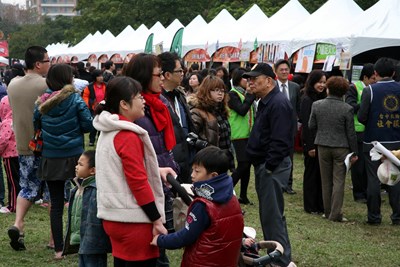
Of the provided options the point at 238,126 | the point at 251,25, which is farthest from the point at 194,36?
the point at 238,126

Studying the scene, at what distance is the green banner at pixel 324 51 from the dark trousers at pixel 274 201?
30.6 ft

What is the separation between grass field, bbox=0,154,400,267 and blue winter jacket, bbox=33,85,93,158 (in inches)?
43.8

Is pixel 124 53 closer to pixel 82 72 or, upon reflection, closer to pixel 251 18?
pixel 251 18

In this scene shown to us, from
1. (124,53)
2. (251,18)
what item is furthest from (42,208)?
(124,53)

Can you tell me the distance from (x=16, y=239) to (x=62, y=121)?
1466mm

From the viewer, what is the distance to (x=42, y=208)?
9273 millimetres

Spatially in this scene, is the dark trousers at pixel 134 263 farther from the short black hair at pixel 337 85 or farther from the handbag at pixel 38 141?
the short black hair at pixel 337 85

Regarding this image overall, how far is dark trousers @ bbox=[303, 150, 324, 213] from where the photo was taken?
30.2 feet

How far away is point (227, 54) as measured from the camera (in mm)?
20297

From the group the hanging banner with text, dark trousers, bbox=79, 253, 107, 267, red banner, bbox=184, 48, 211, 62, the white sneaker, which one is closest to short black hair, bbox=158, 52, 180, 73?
dark trousers, bbox=79, 253, 107, 267

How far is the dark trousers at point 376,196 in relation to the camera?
27.2 feet

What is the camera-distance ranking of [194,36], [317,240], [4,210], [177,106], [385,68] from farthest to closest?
[194,36], [4,210], [385,68], [317,240], [177,106]

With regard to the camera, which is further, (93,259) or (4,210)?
(4,210)

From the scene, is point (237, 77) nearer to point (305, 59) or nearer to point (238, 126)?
point (238, 126)
